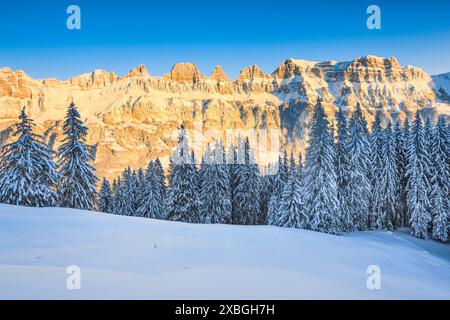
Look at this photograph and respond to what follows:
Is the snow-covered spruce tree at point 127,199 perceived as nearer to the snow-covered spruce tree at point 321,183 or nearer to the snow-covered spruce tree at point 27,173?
the snow-covered spruce tree at point 27,173

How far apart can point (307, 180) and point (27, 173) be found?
2195cm

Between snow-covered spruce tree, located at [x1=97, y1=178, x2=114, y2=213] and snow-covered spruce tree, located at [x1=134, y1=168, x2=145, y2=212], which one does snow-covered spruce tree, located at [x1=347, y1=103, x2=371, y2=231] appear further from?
snow-covered spruce tree, located at [x1=97, y1=178, x2=114, y2=213]

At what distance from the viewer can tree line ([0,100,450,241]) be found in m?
23.3

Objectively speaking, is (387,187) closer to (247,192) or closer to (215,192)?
(247,192)

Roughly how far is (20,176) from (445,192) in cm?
3642

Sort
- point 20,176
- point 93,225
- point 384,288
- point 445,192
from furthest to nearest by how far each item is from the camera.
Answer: point 445,192, point 20,176, point 93,225, point 384,288

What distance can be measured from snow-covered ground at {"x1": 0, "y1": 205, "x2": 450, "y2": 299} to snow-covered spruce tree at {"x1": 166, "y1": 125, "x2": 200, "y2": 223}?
2214 centimetres

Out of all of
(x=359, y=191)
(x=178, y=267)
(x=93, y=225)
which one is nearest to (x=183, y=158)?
(x=359, y=191)

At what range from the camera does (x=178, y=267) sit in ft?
22.3

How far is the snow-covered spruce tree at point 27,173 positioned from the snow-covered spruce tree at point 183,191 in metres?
12.8

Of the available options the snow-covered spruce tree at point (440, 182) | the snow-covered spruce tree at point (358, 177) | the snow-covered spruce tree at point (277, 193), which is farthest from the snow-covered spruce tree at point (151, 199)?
the snow-covered spruce tree at point (440, 182)
